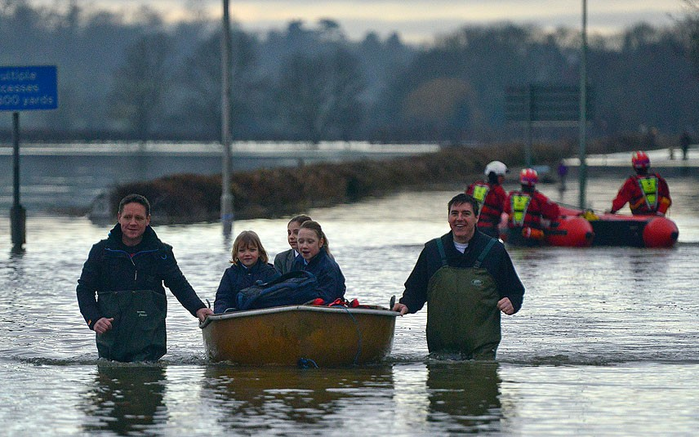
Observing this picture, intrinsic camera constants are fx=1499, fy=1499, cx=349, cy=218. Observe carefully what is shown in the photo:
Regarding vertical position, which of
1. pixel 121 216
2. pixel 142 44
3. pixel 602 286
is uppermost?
pixel 142 44

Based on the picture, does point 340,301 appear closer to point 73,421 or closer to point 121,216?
point 121,216

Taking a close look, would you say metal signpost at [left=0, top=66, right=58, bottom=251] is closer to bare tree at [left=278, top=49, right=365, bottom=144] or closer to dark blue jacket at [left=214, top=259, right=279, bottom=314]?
dark blue jacket at [left=214, top=259, right=279, bottom=314]

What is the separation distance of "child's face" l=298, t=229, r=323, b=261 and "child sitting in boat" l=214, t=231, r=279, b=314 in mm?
309

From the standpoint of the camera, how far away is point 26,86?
1083 inches

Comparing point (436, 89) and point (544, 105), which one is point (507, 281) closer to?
point (544, 105)

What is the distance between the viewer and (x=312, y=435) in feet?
30.8

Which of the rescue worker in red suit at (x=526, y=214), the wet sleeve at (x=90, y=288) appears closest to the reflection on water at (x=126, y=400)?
the wet sleeve at (x=90, y=288)

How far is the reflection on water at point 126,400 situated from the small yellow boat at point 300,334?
636 mm

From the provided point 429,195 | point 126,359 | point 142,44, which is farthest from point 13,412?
point 142,44

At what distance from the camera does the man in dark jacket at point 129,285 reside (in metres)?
11.7

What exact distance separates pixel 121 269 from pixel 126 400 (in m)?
1.32

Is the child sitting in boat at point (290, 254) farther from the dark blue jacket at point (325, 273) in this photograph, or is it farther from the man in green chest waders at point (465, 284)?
the man in green chest waders at point (465, 284)

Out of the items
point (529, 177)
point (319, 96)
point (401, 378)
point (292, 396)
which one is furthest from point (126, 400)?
point (319, 96)

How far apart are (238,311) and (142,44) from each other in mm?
144454
